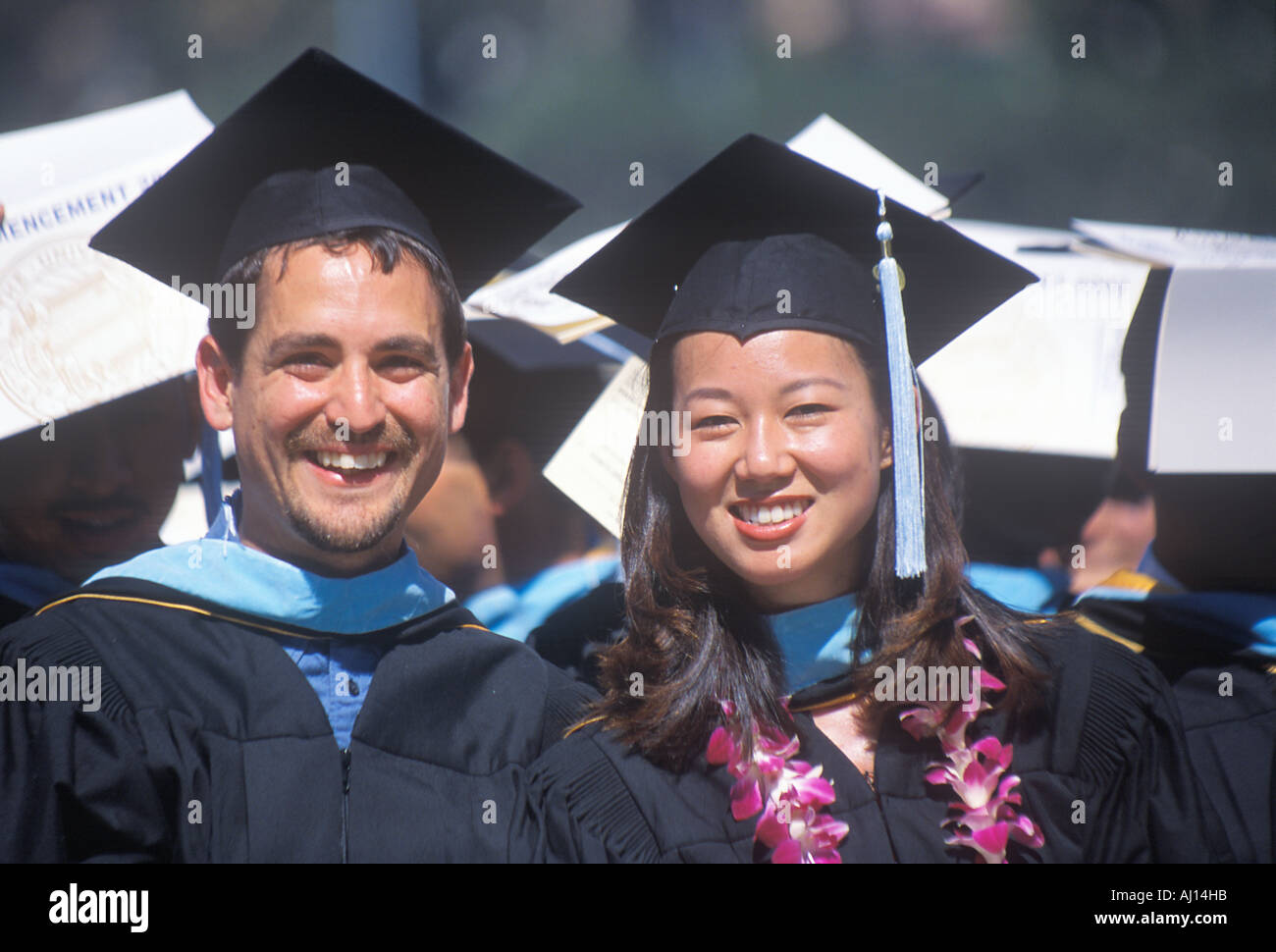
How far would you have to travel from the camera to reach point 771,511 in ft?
6.64

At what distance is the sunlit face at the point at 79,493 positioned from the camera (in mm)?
2291

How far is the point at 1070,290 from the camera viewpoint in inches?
101

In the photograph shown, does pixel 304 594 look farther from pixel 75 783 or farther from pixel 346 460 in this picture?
pixel 75 783

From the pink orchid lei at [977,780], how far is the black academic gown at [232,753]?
79cm

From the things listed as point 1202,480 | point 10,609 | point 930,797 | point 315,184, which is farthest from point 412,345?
point 1202,480

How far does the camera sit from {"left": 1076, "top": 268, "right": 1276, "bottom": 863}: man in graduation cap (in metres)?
2.42

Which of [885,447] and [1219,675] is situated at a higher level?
[885,447]

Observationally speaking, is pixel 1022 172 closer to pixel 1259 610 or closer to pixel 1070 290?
pixel 1070 290

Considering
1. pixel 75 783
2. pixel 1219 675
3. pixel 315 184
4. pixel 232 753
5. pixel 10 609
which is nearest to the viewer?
pixel 75 783

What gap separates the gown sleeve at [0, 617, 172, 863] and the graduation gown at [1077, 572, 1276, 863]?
2.05 meters

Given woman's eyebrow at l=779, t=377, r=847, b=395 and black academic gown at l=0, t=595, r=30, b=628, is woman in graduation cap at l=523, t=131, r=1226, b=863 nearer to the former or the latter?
woman's eyebrow at l=779, t=377, r=847, b=395

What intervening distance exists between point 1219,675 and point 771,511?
3.91ft
